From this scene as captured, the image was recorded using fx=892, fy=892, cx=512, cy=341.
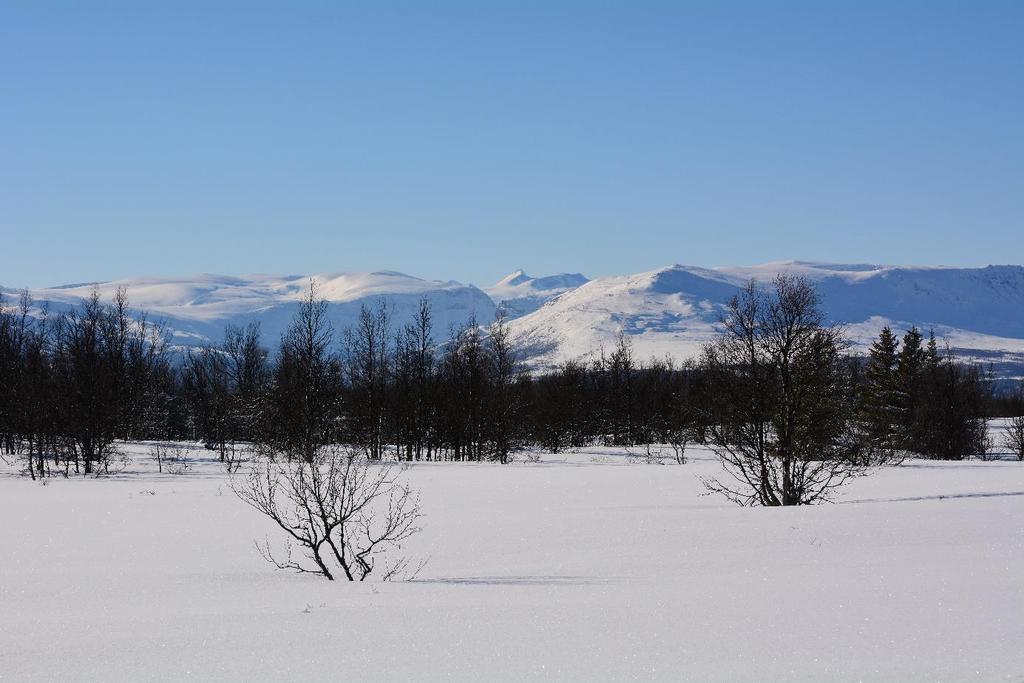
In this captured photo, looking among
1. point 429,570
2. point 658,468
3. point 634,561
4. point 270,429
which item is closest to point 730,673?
point 634,561

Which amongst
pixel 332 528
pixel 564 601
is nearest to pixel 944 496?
pixel 332 528

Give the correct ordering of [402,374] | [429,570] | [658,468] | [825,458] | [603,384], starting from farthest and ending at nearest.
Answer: [603,384] → [402,374] → [658,468] → [825,458] → [429,570]

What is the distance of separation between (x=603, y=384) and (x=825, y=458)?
66131mm

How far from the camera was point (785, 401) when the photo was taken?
21.1 metres

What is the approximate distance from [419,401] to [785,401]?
36918 millimetres

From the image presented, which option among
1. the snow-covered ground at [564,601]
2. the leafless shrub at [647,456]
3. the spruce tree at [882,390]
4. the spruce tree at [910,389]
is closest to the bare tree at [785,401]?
the snow-covered ground at [564,601]

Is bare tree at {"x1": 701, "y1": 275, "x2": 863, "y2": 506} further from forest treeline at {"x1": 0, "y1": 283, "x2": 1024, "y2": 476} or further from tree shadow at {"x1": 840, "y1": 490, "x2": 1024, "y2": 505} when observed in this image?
tree shadow at {"x1": 840, "y1": 490, "x2": 1024, "y2": 505}

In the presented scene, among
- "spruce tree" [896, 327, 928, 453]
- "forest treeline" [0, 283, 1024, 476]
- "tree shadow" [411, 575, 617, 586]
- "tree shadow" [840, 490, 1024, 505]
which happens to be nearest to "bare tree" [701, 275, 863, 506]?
"forest treeline" [0, 283, 1024, 476]

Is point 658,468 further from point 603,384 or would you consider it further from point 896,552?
point 603,384

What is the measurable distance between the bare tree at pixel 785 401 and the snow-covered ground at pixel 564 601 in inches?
83.7

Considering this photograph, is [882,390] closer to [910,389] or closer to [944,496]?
[910,389]

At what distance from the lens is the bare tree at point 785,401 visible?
67.6ft

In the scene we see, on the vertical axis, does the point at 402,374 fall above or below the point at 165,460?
above

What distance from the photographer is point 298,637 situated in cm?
761
